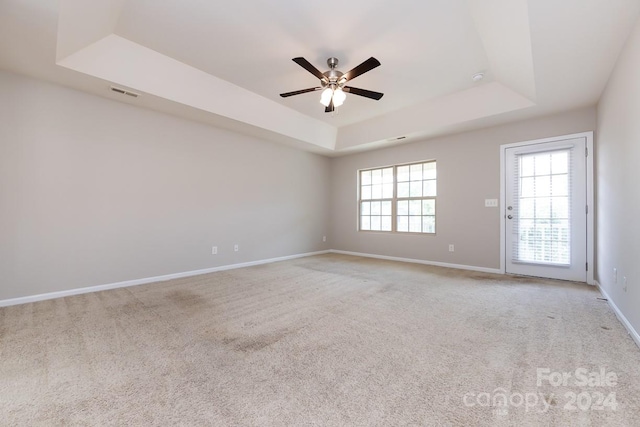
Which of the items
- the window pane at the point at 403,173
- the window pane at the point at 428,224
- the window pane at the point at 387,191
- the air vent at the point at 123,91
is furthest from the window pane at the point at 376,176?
the air vent at the point at 123,91

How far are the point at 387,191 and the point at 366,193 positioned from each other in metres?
0.56

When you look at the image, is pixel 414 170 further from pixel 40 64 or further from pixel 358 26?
pixel 40 64

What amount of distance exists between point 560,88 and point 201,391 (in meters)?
4.62

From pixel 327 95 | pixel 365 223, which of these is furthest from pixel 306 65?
pixel 365 223

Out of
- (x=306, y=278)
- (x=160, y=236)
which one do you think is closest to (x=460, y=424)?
(x=306, y=278)

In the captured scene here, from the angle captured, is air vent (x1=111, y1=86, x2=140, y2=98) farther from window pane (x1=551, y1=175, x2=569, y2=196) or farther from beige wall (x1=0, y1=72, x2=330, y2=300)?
window pane (x1=551, y1=175, x2=569, y2=196)

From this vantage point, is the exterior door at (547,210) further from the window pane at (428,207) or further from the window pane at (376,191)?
the window pane at (376,191)

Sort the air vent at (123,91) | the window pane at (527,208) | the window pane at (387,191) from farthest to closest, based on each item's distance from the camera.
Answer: the window pane at (387,191) → the window pane at (527,208) → the air vent at (123,91)

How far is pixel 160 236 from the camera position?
3.96 metres

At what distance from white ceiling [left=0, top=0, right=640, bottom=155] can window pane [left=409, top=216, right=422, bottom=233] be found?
1973 mm

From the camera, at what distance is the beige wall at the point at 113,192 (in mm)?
2943

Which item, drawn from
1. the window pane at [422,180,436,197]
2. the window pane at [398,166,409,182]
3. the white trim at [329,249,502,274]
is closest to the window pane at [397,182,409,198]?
the window pane at [398,166,409,182]

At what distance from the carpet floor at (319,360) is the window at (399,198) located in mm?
2441

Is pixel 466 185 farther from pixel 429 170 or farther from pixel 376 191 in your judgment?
pixel 376 191
